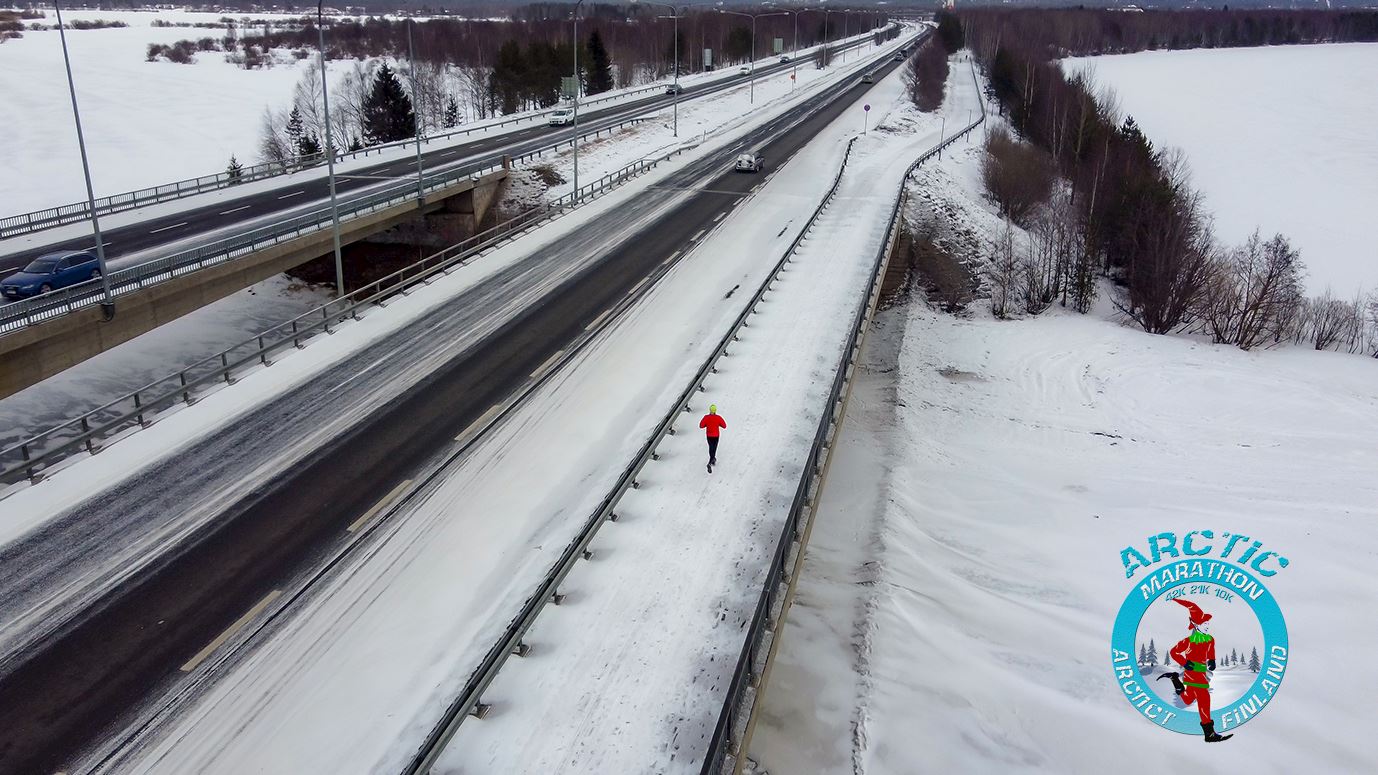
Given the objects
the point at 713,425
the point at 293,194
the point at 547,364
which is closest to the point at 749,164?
the point at 293,194

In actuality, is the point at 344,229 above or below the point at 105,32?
below

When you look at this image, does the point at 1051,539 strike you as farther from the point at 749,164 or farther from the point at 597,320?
the point at 749,164

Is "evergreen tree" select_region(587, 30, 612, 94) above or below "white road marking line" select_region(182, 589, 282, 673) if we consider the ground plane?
above

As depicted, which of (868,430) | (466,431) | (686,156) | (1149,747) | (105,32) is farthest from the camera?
(105,32)

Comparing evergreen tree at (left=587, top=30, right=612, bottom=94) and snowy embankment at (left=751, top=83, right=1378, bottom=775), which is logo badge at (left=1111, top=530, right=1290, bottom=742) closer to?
snowy embankment at (left=751, top=83, right=1378, bottom=775)

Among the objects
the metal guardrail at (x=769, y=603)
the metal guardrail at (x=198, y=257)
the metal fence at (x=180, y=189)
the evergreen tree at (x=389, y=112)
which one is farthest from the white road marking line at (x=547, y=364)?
the evergreen tree at (x=389, y=112)

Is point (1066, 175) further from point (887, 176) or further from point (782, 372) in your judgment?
point (782, 372)

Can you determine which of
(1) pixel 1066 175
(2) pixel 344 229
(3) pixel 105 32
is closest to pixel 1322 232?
(1) pixel 1066 175

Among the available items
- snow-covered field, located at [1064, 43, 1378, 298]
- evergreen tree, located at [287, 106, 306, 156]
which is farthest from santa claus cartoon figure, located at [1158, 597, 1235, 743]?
evergreen tree, located at [287, 106, 306, 156]
